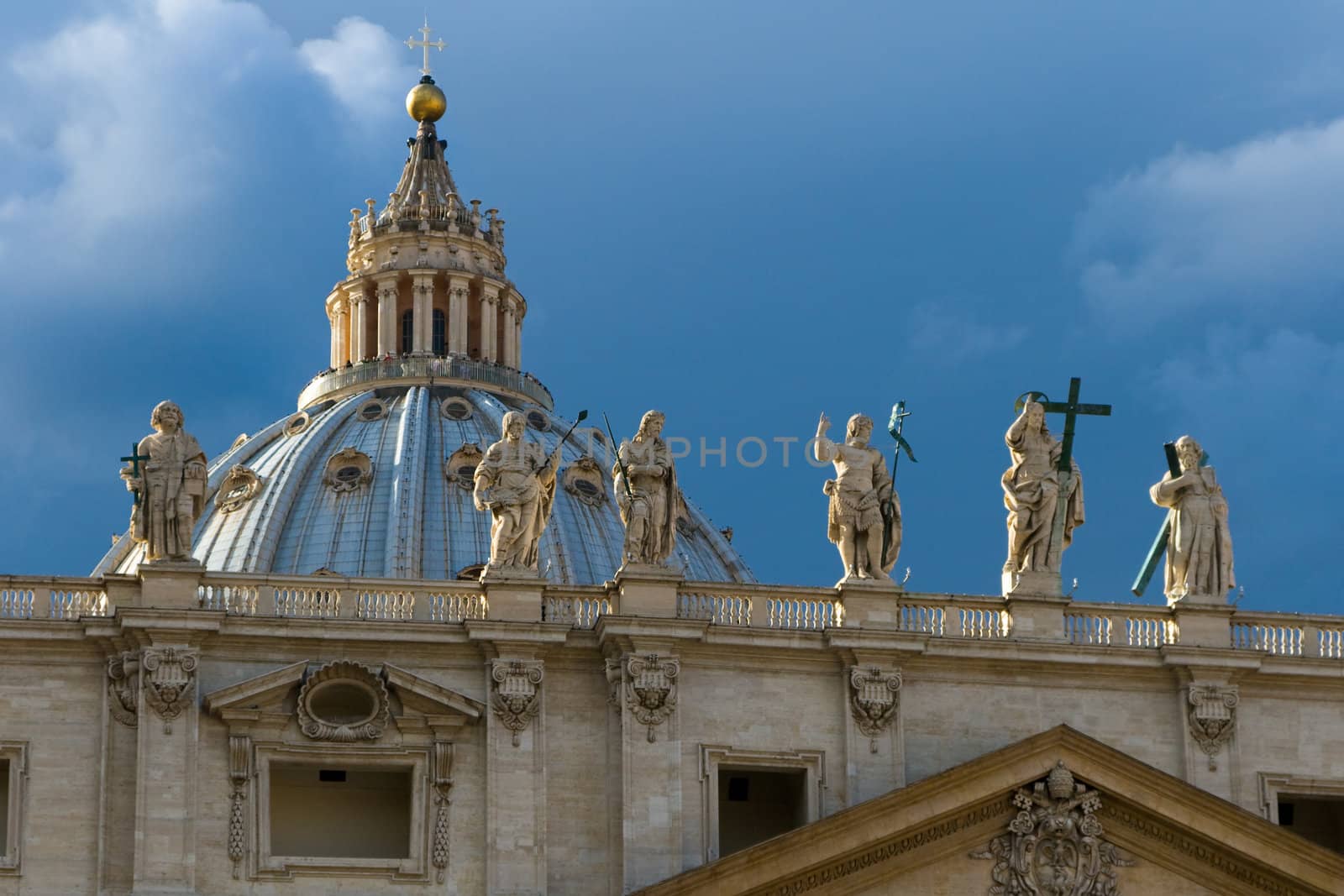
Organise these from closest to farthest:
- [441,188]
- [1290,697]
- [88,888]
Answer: [88,888], [1290,697], [441,188]

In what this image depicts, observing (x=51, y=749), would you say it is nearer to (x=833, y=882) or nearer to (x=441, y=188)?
(x=833, y=882)

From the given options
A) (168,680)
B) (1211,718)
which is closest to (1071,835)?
(1211,718)

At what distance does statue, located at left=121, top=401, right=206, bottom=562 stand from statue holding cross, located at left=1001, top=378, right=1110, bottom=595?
48.8 feet

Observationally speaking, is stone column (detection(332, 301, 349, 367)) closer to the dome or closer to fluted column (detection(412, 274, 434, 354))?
the dome

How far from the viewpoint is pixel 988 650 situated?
66.9m

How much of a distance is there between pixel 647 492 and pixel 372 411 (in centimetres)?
7521

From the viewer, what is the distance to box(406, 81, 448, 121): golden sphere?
145 meters

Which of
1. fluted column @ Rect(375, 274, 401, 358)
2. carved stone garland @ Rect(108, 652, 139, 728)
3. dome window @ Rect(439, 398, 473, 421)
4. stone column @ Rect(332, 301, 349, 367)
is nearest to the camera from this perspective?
carved stone garland @ Rect(108, 652, 139, 728)

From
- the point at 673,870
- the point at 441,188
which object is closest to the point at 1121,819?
the point at 673,870

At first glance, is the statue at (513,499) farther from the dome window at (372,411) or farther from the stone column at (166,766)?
the dome window at (372,411)

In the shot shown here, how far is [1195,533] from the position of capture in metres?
68.2

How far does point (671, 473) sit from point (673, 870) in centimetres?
734

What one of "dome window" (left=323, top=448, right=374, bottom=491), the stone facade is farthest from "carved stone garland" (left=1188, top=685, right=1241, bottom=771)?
"dome window" (left=323, top=448, right=374, bottom=491)

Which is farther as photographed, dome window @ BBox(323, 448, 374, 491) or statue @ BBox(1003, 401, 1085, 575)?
dome window @ BBox(323, 448, 374, 491)
